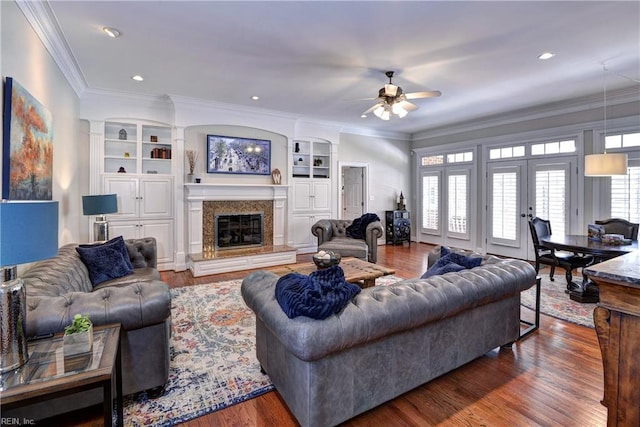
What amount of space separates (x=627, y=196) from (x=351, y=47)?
4899 millimetres

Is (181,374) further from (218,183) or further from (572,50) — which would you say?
(572,50)

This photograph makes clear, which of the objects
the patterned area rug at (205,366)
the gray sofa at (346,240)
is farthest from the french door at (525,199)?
the patterned area rug at (205,366)

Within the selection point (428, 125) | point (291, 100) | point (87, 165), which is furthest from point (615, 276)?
point (428, 125)

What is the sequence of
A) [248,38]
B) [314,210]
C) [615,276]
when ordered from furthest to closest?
[314,210], [248,38], [615,276]

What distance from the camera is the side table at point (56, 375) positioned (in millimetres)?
1297

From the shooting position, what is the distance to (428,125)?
24.6 ft

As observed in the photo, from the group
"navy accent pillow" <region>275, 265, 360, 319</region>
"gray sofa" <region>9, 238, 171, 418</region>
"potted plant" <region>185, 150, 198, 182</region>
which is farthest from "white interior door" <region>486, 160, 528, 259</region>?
"gray sofa" <region>9, 238, 171, 418</region>

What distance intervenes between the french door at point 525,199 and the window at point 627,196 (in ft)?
1.73

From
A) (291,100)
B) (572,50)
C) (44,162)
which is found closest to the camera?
(44,162)

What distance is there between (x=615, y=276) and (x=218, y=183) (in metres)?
5.65

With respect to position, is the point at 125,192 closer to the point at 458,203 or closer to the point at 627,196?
the point at 458,203

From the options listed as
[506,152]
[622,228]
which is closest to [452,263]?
[622,228]

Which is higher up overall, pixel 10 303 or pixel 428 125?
pixel 428 125

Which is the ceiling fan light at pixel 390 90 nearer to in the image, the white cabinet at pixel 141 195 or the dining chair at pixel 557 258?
the dining chair at pixel 557 258
